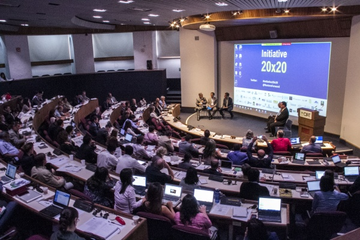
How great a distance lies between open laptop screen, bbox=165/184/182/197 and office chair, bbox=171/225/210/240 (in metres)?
1.10

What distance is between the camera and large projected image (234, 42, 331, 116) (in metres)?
10.1

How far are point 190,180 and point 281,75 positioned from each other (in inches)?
310

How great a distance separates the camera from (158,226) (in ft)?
12.3

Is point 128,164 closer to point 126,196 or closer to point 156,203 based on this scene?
point 126,196

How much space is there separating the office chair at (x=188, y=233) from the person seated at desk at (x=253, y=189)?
1.31 meters

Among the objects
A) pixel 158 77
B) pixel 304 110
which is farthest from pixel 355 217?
pixel 158 77

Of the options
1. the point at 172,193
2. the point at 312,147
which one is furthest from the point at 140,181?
the point at 312,147

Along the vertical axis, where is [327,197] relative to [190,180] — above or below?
below

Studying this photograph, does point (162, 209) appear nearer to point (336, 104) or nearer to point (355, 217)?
point (355, 217)

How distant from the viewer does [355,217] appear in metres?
4.62

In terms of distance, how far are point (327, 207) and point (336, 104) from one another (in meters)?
6.34

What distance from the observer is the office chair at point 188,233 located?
337 centimetres

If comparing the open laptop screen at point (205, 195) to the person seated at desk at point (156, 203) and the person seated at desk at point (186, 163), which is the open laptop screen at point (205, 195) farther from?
the person seated at desk at point (186, 163)

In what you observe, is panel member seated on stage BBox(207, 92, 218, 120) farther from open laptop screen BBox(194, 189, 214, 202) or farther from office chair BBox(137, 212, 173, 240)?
office chair BBox(137, 212, 173, 240)
